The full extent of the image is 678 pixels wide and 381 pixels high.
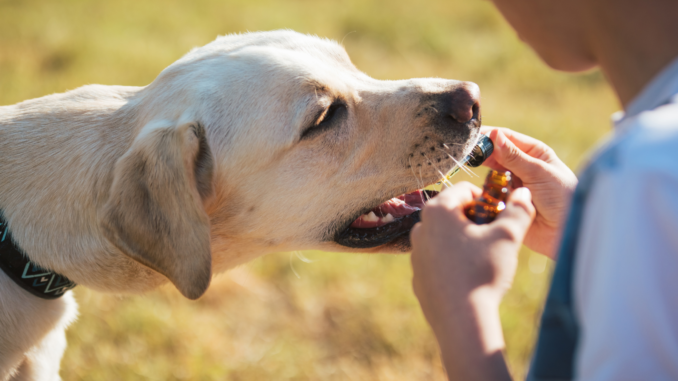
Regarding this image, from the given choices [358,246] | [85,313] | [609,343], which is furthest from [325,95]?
[85,313]

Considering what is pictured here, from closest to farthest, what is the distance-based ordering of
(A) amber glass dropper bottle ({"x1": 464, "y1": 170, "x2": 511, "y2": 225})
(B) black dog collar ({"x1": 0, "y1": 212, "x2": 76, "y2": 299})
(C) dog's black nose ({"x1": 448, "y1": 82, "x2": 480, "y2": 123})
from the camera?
(A) amber glass dropper bottle ({"x1": 464, "y1": 170, "x2": 511, "y2": 225}), (B) black dog collar ({"x1": 0, "y1": 212, "x2": 76, "y2": 299}), (C) dog's black nose ({"x1": 448, "y1": 82, "x2": 480, "y2": 123})

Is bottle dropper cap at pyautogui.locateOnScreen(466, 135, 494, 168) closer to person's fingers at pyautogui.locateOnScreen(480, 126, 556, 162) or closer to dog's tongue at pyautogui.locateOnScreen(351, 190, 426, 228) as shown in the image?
person's fingers at pyautogui.locateOnScreen(480, 126, 556, 162)

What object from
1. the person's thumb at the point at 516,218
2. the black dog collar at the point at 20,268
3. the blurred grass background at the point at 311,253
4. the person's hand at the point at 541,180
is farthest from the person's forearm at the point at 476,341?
the blurred grass background at the point at 311,253

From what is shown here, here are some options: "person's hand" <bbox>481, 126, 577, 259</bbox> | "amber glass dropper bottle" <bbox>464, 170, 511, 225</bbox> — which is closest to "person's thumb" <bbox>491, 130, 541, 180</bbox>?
"person's hand" <bbox>481, 126, 577, 259</bbox>

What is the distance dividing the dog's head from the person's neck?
1.06 meters

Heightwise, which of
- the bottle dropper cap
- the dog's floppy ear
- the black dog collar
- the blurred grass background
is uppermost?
the bottle dropper cap

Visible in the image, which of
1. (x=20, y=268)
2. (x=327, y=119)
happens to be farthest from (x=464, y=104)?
(x=20, y=268)

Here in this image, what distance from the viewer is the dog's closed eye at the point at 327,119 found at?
2.40 m

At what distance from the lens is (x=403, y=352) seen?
383 centimetres

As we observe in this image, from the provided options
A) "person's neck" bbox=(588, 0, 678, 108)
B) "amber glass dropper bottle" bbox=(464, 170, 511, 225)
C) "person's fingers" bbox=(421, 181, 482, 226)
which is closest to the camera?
"person's neck" bbox=(588, 0, 678, 108)

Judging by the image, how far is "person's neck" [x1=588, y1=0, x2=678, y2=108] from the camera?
1.26 meters

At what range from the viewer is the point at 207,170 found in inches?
92.7

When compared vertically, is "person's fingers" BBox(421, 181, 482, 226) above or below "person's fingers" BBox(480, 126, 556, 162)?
above

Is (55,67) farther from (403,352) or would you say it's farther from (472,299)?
(472,299)
